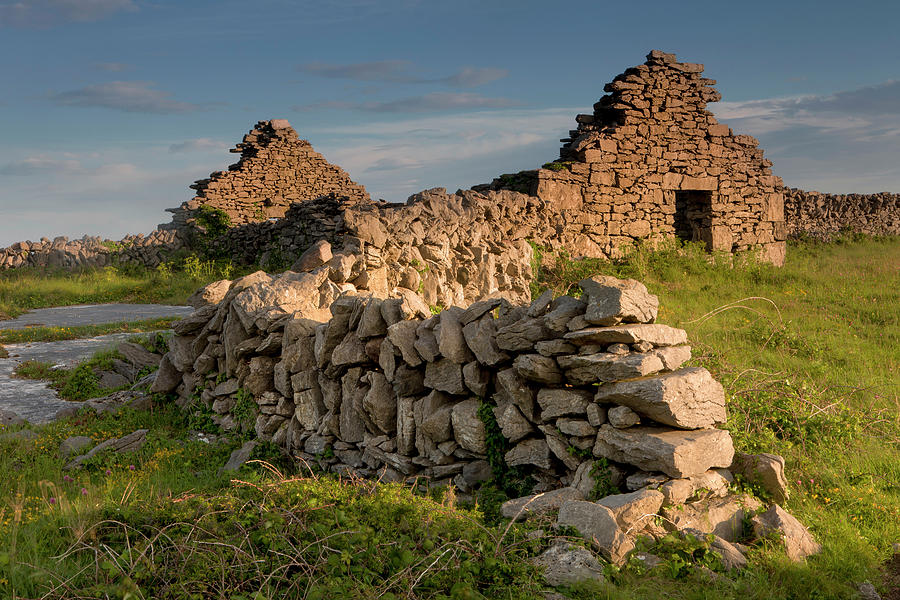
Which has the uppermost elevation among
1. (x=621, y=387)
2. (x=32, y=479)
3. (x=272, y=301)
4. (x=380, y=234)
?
(x=380, y=234)

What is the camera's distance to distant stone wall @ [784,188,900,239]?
919 inches

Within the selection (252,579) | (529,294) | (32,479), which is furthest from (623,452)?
(529,294)

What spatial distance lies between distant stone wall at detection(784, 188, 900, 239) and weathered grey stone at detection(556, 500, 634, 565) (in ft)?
73.7

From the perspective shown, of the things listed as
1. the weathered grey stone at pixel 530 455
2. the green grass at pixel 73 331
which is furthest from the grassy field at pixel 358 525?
the green grass at pixel 73 331

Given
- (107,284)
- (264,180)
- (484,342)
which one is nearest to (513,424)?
(484,342)

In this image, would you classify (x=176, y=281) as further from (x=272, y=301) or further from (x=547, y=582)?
(x=547, y=582)

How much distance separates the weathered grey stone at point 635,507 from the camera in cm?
383

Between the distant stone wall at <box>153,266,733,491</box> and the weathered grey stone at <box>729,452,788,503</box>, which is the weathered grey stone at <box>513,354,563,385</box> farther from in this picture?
the weathered grey stone at <box>729,452,788,503</box>

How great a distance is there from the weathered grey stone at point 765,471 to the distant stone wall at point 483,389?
0.33m

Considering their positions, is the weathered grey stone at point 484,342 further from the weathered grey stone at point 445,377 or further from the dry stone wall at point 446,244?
the dry stone wall at point 446,244

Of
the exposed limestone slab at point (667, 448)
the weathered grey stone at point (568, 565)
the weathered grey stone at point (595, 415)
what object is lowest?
the weathered grey stone at point (568, 565)

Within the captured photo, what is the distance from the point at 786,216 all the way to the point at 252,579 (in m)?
24.5

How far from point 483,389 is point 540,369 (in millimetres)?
648

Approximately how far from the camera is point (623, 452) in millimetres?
4320
